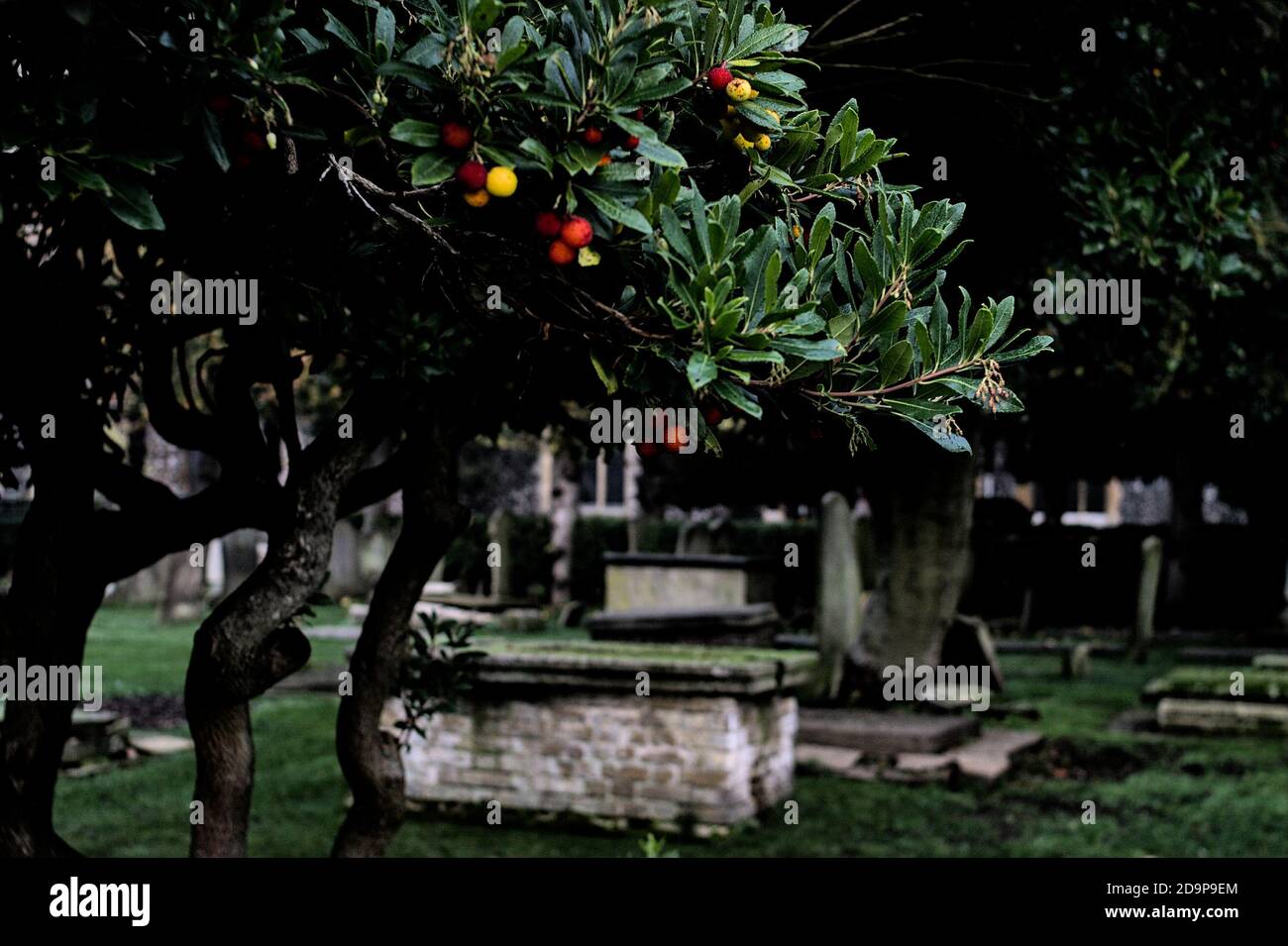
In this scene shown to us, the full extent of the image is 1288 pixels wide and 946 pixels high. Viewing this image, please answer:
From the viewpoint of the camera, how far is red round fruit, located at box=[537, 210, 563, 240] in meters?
2.31

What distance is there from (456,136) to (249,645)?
2380 millimetres

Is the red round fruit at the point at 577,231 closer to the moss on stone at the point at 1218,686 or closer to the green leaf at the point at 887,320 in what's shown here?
the green leaf at the point at 887,320

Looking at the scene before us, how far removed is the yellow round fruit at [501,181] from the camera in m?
2.24

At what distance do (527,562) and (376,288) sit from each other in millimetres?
22492

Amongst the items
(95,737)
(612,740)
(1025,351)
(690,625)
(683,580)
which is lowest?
(95,737)

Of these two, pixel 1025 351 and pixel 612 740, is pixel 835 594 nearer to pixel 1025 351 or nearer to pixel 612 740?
pixel 612 740

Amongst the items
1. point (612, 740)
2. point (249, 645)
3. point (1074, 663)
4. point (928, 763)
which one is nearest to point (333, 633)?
point (1074, 663)

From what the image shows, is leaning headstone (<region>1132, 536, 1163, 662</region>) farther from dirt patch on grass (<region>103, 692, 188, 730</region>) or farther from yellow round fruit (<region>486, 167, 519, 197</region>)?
yellow round fruit (<region>486, 167, 519, 197</region>)

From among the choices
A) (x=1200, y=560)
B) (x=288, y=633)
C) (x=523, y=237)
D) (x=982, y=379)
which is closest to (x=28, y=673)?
(x=288, y=633)

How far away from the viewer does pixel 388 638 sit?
4.91 meters

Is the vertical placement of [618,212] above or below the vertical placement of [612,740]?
above

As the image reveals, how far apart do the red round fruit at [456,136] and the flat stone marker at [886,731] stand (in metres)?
9.15

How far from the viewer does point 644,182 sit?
242cm
